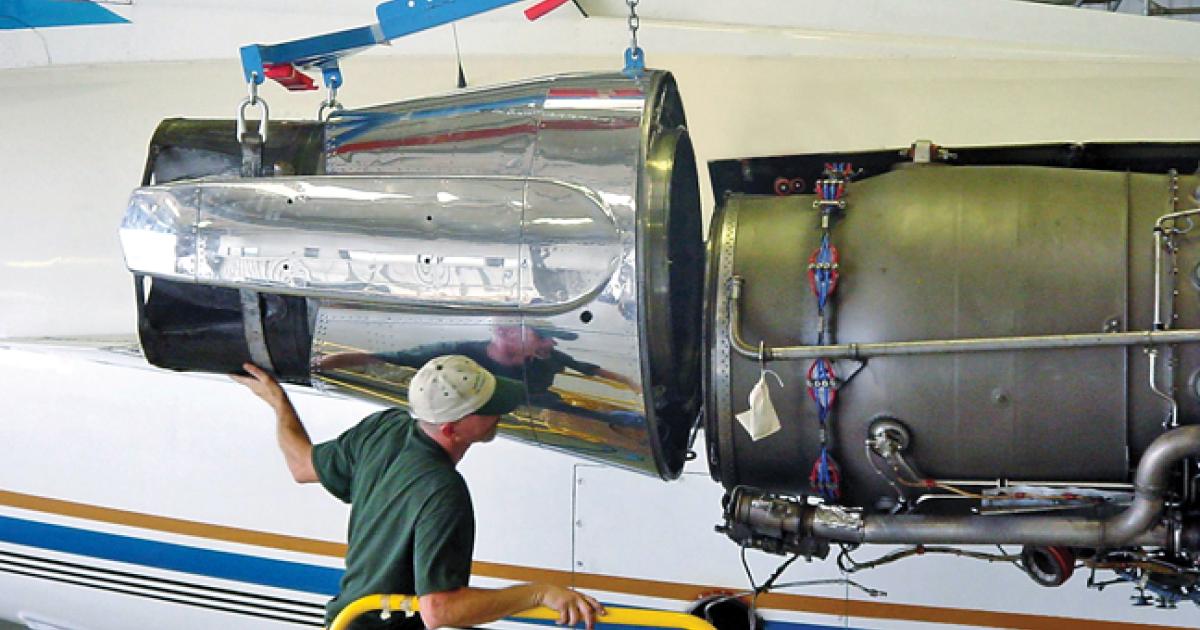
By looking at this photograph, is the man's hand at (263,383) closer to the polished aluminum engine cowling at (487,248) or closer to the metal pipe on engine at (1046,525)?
the polished aluminum engine cowling at (487,248)

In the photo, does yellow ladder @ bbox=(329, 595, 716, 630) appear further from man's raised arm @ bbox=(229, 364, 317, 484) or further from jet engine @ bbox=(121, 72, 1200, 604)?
man's raised arm @ bbox=(229, 364, 317, 484)

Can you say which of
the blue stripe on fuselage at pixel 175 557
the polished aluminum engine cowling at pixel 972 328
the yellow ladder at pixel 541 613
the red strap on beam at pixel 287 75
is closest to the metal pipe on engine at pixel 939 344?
the polished aluminum engine cowling at pixel 972 328

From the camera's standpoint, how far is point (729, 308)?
8.19ft

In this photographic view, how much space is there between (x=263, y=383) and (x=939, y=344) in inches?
60.6

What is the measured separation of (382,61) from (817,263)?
85.8 inches

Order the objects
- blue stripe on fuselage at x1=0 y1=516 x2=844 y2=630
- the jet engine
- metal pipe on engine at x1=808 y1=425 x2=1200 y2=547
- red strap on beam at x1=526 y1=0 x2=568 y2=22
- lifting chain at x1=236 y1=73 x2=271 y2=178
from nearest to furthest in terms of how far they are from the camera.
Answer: metal pipe on engine at x1=808 y1=425 x2=1200 y2=547 → the jet engine → lifting chain at x1=236 y1=73 x2=271 y2=178 → red strap on beam at x1=526 y1=0 x2=568 y2=22 → blue stripe on fuselage at x1=0 y1=516 x2=844 y2=630

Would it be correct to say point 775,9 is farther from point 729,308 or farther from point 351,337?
point 351,337

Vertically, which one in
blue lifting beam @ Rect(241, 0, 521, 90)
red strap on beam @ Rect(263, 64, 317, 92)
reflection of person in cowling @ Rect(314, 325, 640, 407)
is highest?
blue lifting beam @ Rect(241, 0, 521, 90)

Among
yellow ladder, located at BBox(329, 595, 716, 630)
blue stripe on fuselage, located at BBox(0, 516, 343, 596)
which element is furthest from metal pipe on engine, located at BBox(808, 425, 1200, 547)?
blue stripe on fuselage, located at BBox(0, 516, 343, 596)

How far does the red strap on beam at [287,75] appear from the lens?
290 centimetres

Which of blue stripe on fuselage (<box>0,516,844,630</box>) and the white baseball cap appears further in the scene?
blue stripe on fuselage (<box>0,516,844,630</box>)

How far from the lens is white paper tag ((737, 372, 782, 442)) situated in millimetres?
2439

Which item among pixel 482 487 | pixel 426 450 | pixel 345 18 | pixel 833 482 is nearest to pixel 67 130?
pixel 345 18

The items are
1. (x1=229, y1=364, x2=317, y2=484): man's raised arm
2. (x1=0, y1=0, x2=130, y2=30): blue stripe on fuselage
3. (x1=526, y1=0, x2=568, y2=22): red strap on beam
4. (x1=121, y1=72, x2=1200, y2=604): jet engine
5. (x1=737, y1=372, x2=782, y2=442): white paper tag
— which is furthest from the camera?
(x1=0, y1=0, x2=130, y2=30): blue stripe on fuselage
